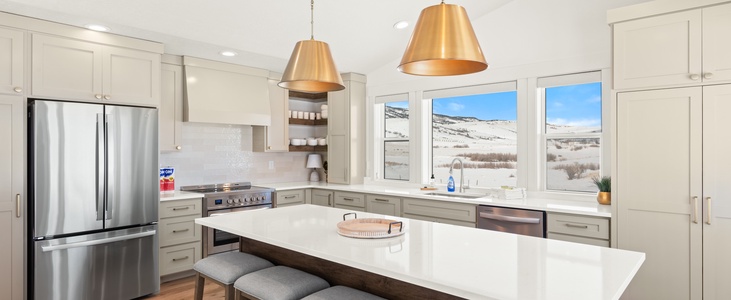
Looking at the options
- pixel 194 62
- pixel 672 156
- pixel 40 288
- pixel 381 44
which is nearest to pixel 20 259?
pixel 40 288

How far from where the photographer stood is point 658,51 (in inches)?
109

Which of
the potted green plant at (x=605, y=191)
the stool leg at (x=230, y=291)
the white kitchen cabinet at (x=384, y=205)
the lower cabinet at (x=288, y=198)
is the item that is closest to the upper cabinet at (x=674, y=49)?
the potted green plant at (x=605, y=191)

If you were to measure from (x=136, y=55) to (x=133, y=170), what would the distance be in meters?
1.03

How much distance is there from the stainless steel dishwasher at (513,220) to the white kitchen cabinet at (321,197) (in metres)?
1.92

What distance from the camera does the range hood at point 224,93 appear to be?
4.28 metres

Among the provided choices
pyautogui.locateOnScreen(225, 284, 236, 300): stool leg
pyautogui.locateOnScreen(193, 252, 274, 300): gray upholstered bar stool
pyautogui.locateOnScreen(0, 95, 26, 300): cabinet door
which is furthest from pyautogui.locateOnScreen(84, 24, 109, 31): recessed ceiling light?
pyautogui.locateOnScreen(225, 284, 236, 300): stool leg

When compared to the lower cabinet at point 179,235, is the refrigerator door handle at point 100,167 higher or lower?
Answer: higher

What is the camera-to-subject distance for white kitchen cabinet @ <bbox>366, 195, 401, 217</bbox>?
167 inches

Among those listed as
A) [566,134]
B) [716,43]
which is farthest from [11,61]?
[716,43]

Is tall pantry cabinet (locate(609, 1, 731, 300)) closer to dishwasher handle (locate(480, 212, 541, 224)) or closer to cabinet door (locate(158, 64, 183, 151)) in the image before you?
dishwasher handle (locate(480, 212, 541, 224))

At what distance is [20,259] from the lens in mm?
3037

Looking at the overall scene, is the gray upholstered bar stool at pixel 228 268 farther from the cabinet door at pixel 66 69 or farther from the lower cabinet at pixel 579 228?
the lower cabinet at pixel 579 228

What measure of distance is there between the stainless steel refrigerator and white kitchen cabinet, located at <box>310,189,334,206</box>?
1864mm

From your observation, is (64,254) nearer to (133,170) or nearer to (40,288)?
(40,288)
